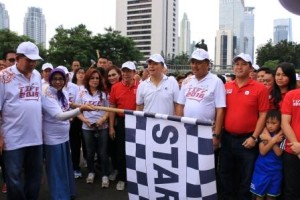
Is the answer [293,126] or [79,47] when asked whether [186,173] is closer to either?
[293,126]

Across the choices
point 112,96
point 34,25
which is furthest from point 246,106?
point 34,25

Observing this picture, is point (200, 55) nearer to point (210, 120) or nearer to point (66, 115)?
point (210, 120)

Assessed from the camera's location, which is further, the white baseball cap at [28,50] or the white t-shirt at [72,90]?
the white t-shirt at [72,90]

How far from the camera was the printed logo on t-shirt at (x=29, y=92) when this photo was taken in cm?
359

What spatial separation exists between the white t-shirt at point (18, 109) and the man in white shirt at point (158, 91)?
138 centimetres

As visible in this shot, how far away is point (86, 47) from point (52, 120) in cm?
4043

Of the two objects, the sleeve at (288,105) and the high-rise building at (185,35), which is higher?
the high-rise building at (185,35)

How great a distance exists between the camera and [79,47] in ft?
140

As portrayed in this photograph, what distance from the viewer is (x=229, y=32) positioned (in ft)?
361

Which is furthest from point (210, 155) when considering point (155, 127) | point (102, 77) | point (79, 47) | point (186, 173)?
point (79, 47)

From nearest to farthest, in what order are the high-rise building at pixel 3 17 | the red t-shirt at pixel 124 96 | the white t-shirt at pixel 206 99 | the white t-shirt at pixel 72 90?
the white t-shirt at pixel 206 99 → the red t-shirt at pixel 124 96 → the white t-shirt at pixel 72 90 → the high-rise building at pixel 3 17

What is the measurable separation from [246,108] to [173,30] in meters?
118

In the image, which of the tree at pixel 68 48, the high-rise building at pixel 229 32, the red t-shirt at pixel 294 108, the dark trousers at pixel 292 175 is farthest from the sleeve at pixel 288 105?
the high-rise building at pixel 229 32

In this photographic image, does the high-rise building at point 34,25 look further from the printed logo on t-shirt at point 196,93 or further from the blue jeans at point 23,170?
the printed logo on t-shirt at point 196,93
